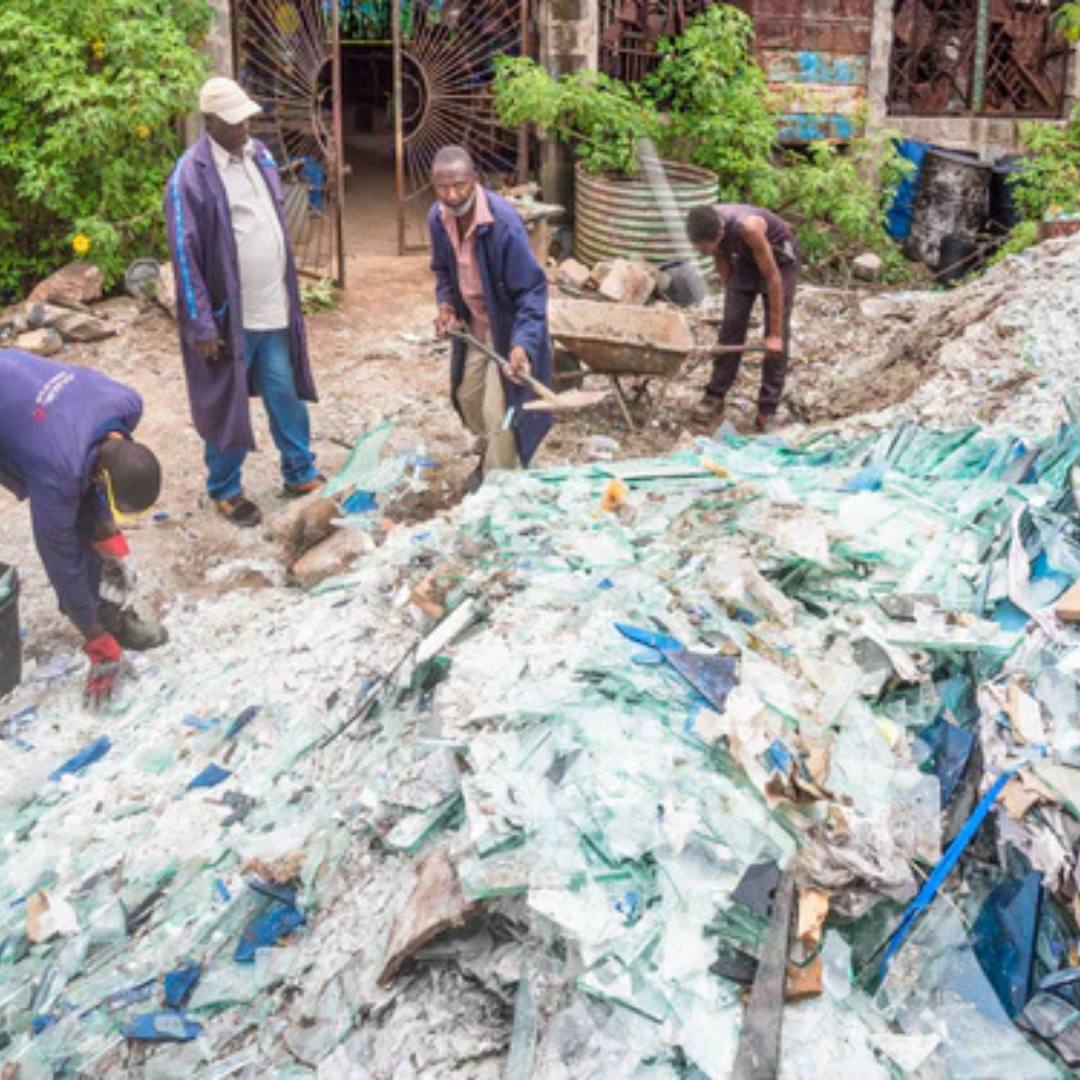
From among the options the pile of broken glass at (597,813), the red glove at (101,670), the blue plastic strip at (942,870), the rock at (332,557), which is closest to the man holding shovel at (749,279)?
the pile of broken glass at (597,813)

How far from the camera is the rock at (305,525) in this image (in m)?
5.67

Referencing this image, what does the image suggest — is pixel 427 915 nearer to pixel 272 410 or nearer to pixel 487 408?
pixel 487 408

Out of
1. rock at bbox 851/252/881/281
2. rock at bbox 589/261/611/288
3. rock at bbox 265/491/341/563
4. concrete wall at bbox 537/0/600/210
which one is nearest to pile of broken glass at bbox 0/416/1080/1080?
rock at bbox 265/491/341/563

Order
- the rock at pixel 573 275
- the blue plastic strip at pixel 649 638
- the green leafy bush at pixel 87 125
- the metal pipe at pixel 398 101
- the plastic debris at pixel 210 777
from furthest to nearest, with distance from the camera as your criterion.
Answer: the rock at pixel 573 275 < the metal pipe at pixel 398 101 < the green leafy bush at pixel 87 125 < the plastic debris at pixel 210 777 < the blue plastic strip at pixel 649 638

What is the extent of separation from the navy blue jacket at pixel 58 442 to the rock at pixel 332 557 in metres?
1.12

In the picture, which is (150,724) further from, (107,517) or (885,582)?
A: (885,582)

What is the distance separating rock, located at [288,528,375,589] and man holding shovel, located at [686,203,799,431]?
268cm

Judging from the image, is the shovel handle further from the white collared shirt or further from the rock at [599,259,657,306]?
the white collared shirt

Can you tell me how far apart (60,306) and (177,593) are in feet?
12.3

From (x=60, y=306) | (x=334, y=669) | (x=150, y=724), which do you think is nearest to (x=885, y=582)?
(x=334, y=669)

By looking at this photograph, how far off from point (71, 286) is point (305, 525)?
13.0 feet

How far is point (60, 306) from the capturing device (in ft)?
27.8

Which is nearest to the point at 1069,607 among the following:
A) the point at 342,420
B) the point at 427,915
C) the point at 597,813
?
the point at 597,813

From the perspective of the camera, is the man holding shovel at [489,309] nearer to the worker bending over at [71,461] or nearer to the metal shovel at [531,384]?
the metal shovel at [531,384]
